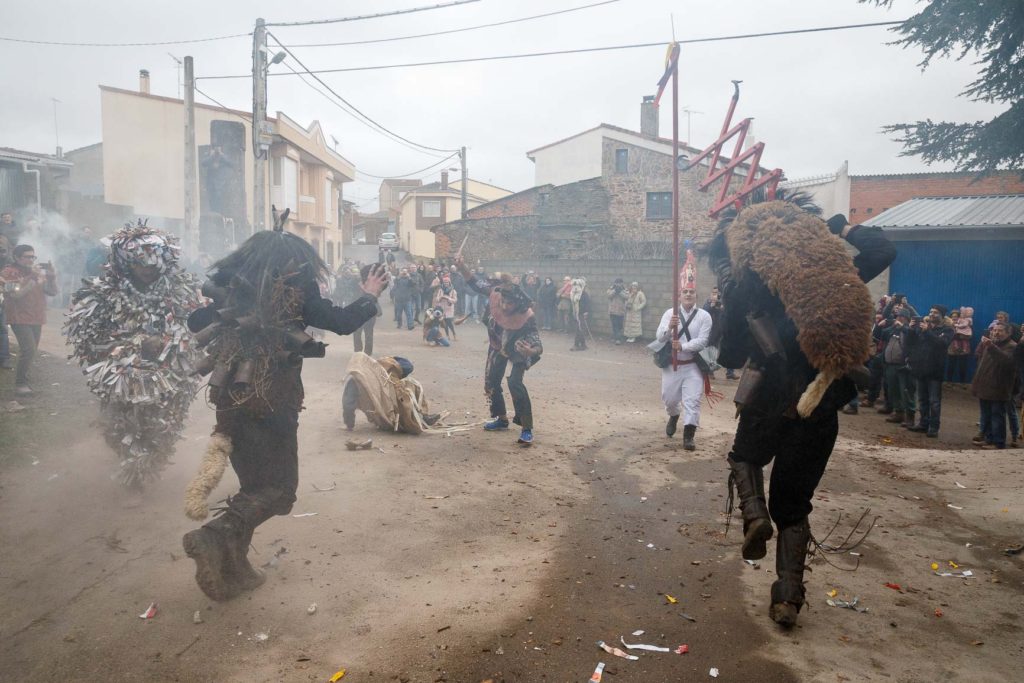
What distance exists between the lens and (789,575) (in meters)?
3.86

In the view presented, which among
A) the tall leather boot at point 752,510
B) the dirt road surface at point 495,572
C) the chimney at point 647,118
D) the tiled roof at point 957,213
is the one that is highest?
the chimney at point 647,118

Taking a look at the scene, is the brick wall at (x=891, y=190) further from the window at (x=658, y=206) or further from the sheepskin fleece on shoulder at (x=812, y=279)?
the sheepskin fleece on shoulder at (x=812, y=279)

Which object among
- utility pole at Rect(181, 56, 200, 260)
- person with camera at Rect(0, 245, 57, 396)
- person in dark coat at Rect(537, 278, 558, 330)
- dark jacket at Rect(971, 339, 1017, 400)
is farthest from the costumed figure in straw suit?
utility pole at Rect(181, 56, 200, 260)

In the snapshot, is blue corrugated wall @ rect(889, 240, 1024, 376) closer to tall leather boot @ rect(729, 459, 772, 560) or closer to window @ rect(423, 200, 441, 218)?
tall leather boot @ rect(729, 459, 772, 560)

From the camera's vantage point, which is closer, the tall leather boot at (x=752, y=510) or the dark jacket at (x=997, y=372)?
the tall leather boot at (x=752, y=510)

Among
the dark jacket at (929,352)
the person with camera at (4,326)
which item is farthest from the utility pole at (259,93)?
the dark jacket at (929,352)

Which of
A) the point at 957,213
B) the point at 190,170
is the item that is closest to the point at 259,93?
the point at 190,170

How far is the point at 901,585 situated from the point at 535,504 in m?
2.59

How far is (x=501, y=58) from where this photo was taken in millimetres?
18016

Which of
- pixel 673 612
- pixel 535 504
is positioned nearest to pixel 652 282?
pixel 535 504

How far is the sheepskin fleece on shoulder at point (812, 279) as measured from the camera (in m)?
3.72

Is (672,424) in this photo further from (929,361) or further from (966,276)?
(966,276)

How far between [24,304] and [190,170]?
11.5 m

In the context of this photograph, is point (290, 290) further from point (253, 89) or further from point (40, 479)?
point (253, 89)
